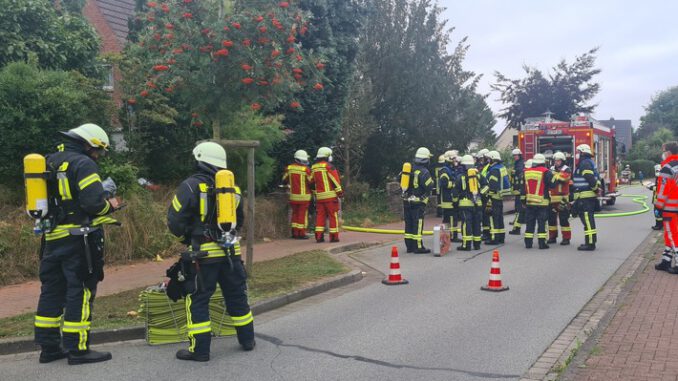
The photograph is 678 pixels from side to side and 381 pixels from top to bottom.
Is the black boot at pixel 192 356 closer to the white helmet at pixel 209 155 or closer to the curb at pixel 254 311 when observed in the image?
the curb at pixel 254 311

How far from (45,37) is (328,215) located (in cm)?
681

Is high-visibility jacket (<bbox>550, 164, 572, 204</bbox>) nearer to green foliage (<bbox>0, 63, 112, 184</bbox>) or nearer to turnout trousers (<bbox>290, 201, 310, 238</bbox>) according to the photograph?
turnout trousers (<bbox>290, 201, 310, 238</bbox>)

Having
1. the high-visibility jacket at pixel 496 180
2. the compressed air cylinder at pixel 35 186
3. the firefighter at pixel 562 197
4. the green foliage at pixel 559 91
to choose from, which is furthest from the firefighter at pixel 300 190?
the green foliage at pixel 559 91

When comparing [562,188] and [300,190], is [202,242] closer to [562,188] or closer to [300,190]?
[300,190]

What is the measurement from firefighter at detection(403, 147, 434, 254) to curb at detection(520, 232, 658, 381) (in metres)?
3.70

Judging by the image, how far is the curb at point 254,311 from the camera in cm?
616

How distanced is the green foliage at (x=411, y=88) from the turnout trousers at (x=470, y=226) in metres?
7.95

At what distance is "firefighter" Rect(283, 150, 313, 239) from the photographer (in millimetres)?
14211

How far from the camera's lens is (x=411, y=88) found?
20859 millimetres

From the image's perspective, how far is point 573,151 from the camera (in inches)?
835

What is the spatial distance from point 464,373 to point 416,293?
11.3 feet

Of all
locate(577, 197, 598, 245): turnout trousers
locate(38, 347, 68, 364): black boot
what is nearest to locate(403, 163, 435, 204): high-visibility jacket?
locate(577, 197, 598, 245): turnout trousers

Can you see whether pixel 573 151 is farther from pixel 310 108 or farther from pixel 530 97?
pixel 530 97

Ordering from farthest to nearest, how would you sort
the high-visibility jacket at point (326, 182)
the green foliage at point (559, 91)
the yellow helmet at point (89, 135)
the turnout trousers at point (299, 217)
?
the green foliage at point (559, 91)
the turnout trousers at point (299, 217)
the high-visibility jacket at point (326, 182)
the yellow helmet at point (89, 135)
